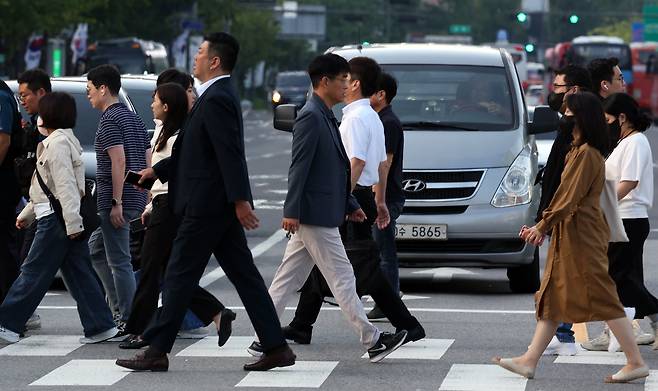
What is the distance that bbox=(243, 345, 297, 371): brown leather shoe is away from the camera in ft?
32.4

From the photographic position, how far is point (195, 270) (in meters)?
9.80

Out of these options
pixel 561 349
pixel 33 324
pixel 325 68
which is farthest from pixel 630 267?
pixel 33 324

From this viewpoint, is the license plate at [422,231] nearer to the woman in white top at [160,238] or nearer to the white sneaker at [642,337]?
the white sneaker at [642,337]

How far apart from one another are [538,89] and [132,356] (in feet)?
276

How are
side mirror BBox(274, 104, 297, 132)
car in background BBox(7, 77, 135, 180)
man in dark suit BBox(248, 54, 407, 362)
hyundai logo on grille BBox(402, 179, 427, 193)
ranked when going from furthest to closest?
car in background BBox(7, 77, 135, 180)
hyundai logo on grille BBox(402, 179, 427, 193)
side mirror BBox(274, 104, 297, 132)
man in dark suit BBox(248, 54, 407, 362)

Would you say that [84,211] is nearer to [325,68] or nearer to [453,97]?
[325,68]

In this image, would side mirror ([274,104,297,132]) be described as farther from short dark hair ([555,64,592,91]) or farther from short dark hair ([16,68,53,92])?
short dark hair ([555,64,592,91])

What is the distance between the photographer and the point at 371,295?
10664 mm


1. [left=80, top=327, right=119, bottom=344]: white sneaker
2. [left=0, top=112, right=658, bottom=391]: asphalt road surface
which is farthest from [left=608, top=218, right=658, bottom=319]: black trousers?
[left=80, top=327, right=119, bottom=344]: white sneaker

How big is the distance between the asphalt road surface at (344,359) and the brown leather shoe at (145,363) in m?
0.05

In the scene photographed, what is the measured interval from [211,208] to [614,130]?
2.45 metres

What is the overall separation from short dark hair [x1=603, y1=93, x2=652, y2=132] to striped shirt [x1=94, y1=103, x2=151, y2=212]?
281 centimetres

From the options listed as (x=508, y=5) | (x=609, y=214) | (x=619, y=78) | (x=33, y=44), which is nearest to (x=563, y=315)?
(x=609, y=214)

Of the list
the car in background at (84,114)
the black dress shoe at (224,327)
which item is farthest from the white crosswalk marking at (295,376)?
the car in background at (84,114)
